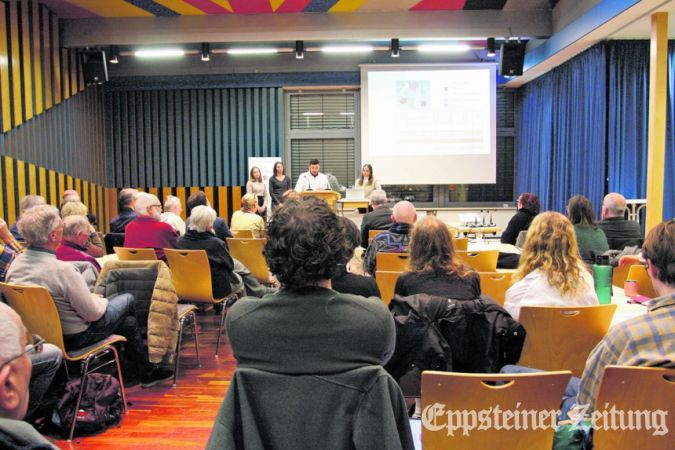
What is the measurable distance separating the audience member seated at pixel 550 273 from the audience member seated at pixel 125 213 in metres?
4.33

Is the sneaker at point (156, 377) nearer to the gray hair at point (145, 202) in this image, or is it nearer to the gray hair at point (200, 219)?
the gray hair at point (200, 219)

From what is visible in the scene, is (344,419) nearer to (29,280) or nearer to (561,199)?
(29,280)

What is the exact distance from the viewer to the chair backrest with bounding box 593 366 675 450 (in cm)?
151

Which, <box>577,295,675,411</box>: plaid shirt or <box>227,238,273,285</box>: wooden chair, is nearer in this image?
<box>577,295,675,411</box>: plaid shirt

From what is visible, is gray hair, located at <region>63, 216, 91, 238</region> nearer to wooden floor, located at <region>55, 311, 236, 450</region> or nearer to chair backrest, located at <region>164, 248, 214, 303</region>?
chair backrest, located at <region>164, 248, 214, 303</region>

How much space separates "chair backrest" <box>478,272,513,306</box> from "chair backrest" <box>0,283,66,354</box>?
2237 mm

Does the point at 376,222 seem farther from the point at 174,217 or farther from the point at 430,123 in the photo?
the point at 430,123

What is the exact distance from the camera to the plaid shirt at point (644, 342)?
63.4 inches

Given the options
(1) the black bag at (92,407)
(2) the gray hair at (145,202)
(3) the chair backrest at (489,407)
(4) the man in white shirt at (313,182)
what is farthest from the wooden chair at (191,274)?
(4) the man in white shirt at (313,182)

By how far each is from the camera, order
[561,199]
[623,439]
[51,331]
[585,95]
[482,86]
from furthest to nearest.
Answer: [482,86] < [561,199] < [585,95] < [51,331] < [623,439]

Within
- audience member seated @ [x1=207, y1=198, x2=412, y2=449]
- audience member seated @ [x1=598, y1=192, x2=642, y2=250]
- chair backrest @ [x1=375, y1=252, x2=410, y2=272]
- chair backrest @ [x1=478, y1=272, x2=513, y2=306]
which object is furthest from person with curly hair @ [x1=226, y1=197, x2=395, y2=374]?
audience member seated @ [x1=598, y1=192, x2=642, y2=250]

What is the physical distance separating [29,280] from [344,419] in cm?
230

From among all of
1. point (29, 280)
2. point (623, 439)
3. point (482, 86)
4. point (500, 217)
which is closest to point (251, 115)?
point (482, 86)

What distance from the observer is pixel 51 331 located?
2795mm
